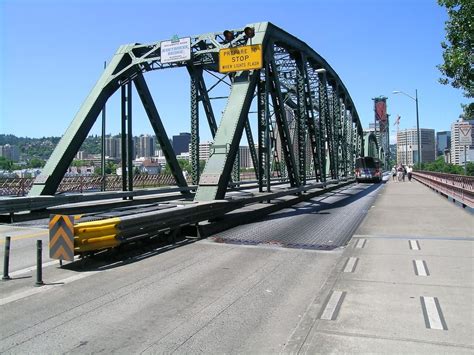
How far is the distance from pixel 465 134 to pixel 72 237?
68.6 feet

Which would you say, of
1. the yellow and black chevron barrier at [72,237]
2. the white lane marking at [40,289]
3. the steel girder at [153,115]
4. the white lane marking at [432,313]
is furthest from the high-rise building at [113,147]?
the white lane marking at [432,313]

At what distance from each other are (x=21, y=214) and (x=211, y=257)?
8747 millimetres

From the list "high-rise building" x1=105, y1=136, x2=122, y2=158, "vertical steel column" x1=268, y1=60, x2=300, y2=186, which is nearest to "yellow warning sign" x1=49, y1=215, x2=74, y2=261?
"vertical steel column" x1=268, y1=60, x2=300, y2=186

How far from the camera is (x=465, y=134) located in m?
22.4

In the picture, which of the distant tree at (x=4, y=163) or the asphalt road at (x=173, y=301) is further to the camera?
the distant tree at (x=4, y=163)

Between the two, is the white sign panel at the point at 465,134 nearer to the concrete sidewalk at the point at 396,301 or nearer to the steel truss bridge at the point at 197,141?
the steel truss bridge at the point at 197,141

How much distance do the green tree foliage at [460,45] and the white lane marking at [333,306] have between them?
10.4 m

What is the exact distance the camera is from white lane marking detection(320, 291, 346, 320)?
515cm

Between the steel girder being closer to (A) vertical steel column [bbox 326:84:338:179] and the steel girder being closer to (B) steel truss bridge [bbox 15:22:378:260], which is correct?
(B) steel truss bridge [bbox 15:22:378:260]

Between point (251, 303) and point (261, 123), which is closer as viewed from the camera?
point (251, 303)

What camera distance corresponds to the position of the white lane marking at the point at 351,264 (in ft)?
24.5

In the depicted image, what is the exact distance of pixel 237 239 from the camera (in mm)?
10711

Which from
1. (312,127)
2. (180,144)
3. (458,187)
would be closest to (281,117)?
(312,127)

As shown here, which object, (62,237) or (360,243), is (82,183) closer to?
(62,237)
